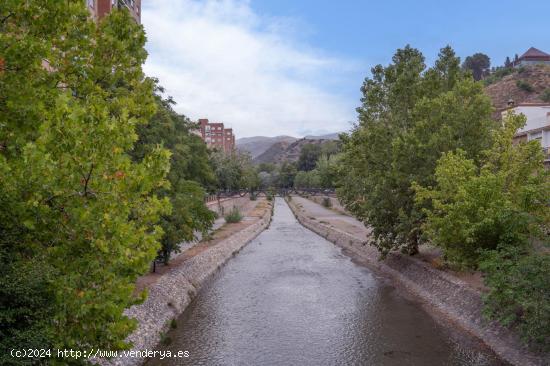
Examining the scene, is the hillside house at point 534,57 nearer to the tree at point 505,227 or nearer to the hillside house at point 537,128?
the hillside house at point 537,128

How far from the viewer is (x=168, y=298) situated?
2359 cm

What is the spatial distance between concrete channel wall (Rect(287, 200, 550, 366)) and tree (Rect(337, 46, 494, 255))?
1843 mm

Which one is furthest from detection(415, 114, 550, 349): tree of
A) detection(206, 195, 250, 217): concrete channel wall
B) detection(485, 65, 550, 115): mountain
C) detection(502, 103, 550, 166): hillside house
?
detection(485, 65, 550, 115): mountain

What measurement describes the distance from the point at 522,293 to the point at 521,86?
123m

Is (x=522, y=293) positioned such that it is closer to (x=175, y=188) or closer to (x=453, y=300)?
(x=453, y=300)

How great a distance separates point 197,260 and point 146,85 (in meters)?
20.8

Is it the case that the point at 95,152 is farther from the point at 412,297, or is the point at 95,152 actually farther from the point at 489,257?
the point at 412,297

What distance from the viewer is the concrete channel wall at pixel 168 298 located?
18000mm

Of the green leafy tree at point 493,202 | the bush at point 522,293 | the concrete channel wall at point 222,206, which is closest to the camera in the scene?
→ the bush at point 522,293

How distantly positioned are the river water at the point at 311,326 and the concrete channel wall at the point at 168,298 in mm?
641

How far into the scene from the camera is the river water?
1809 centimetres

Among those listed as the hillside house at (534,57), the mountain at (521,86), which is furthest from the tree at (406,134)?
the hillside house at (534,57)

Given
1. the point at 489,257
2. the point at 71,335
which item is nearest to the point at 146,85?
the point at 71,335

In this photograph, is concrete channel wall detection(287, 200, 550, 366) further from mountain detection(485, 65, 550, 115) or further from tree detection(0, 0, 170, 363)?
mountain detection(485, 65, 550, 115)
